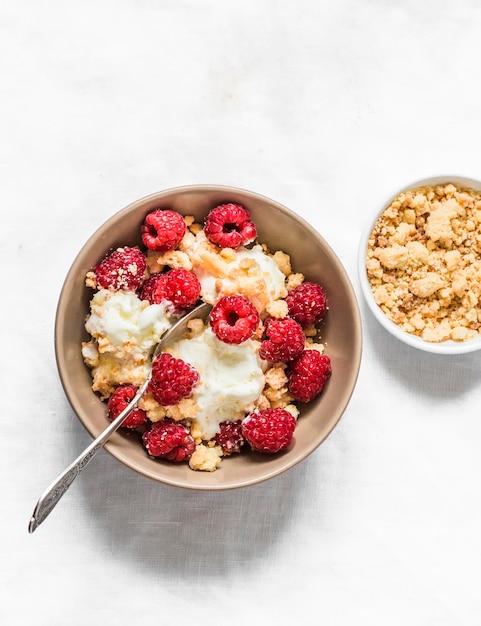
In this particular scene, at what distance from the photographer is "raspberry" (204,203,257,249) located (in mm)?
1242

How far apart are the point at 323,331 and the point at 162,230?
32 cm

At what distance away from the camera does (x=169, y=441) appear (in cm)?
120

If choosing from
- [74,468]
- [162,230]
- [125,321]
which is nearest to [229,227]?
[162,230]

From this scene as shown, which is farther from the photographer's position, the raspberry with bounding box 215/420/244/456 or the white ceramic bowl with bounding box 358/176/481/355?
the white ceramic bowl with bounding box 358/176/481/355

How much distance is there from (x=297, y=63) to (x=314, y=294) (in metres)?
0.49

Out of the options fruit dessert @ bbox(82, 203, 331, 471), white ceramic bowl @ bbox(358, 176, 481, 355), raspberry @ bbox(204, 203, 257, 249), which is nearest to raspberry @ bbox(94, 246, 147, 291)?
fruit dessert @ bbox(82, 203, 331, 471)

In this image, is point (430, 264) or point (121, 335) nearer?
point (121, 335)

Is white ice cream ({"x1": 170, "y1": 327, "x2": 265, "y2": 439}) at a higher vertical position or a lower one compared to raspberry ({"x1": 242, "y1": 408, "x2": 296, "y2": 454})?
higher

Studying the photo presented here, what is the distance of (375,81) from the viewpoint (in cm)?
147

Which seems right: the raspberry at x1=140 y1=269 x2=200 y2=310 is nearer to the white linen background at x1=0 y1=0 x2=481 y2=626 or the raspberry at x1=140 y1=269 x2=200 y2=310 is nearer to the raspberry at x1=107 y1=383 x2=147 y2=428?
the raspberry at x1=107 y1=383 x2=147 y2=428

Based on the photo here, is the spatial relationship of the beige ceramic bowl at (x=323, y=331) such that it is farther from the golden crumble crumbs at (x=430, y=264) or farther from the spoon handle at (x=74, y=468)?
the golden crumble crumbs at (x=430, y=264)

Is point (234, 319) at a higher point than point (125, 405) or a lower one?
higher

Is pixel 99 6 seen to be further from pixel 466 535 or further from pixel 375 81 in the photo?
pixel 466 535

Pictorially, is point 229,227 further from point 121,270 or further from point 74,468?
point 74,468
